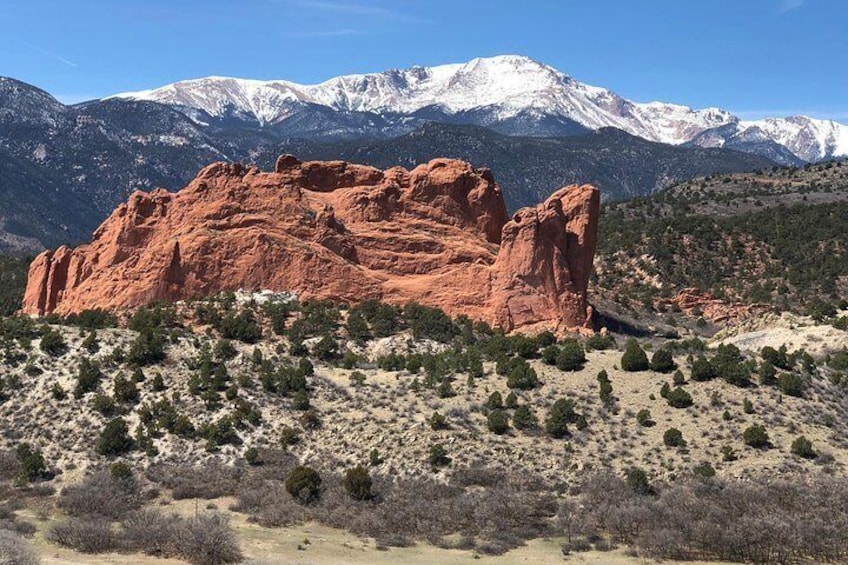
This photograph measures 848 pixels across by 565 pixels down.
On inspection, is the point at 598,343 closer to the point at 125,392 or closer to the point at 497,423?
the point at 497,423

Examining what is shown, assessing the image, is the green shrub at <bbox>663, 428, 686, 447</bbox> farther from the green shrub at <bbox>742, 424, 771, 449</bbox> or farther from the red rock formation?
the red rock formation

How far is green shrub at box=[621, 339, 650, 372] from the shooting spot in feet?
157

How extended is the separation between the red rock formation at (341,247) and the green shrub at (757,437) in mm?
17052

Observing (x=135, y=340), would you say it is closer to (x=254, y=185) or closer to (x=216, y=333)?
(x=216, y=333)

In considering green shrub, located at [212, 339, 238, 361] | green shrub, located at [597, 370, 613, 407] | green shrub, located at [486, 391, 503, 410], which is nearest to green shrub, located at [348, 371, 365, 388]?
green shrub, located at [212, 339, 238, 361]

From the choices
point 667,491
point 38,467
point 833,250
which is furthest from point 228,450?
point 833,250

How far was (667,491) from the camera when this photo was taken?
35469 millimetres

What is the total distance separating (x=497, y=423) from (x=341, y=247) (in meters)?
22.0

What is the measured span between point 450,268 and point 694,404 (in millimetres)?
20804

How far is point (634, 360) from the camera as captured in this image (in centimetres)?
4766

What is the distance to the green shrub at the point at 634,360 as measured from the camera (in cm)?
4772

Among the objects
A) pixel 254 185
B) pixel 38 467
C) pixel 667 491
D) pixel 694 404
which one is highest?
pixel 254 185

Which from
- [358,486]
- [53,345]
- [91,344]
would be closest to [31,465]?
[91,344]

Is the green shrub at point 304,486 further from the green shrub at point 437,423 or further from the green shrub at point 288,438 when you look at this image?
the green shrub at point 437,423
